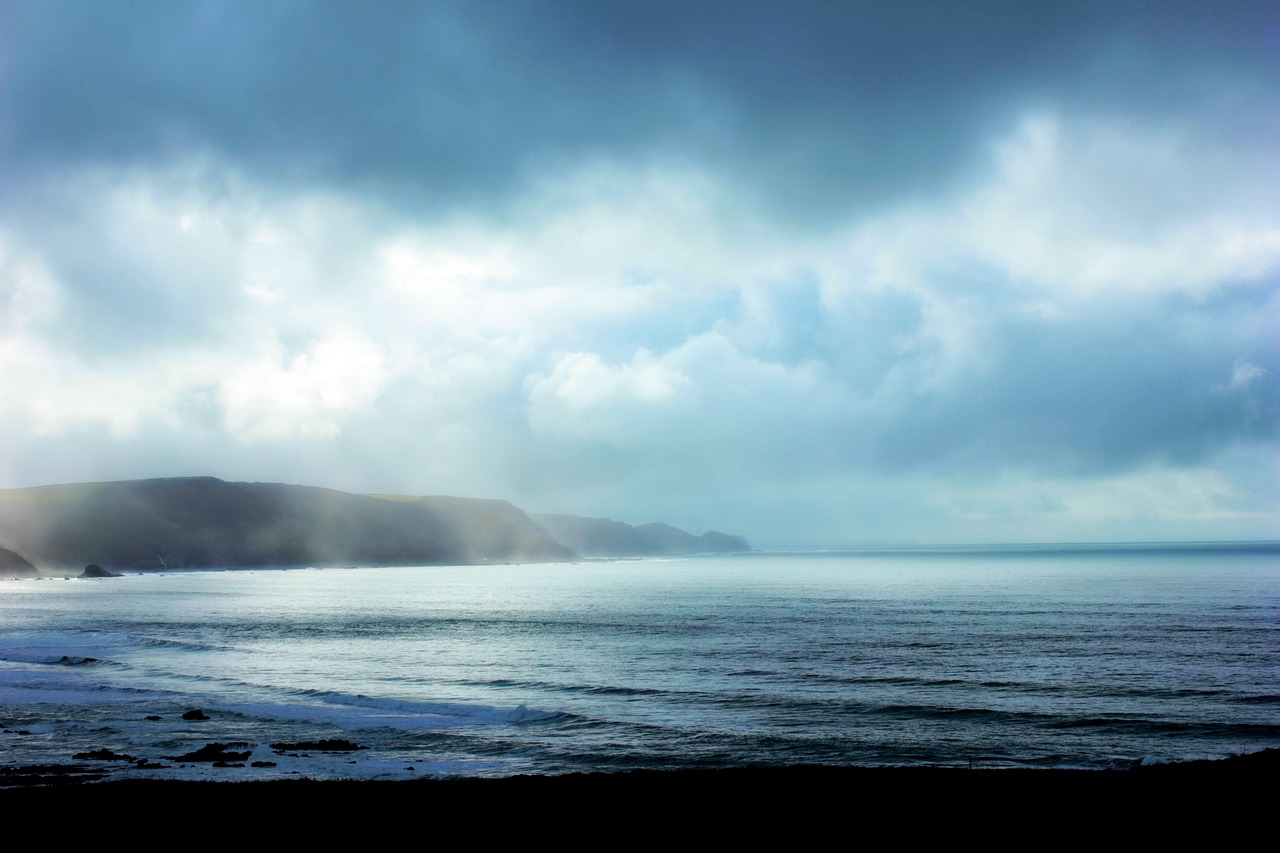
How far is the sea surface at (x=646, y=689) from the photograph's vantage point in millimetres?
23422

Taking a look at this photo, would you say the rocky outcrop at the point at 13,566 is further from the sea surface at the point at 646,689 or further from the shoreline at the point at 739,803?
the shoreline at the point at 739,803

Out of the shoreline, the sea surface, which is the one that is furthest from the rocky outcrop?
the shoreline

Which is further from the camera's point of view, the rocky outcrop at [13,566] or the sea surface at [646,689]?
the rocky outcrop at [13,566]

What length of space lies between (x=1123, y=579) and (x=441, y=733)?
123189 millimetres

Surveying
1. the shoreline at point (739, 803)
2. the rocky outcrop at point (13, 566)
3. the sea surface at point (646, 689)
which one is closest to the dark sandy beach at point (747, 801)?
the shoreline at point (739, 803)

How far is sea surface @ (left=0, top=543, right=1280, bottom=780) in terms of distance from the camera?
2342cm

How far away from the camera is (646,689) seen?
3381 centimetres

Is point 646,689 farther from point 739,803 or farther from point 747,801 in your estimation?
point 739,803

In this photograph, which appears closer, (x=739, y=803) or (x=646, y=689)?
(x=739, y=803)

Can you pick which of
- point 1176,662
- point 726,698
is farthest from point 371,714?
point 1176,662

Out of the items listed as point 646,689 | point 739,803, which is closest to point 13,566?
point 646,689

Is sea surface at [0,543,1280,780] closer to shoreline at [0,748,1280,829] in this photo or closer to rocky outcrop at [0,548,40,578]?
shoreline at [0,748,1280,829]

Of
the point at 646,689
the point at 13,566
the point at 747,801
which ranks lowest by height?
the point at 13,566

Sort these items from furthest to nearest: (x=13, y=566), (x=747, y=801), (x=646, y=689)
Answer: (x=13, y=566) < (x=646, y=689) < (x=747, y=801)
